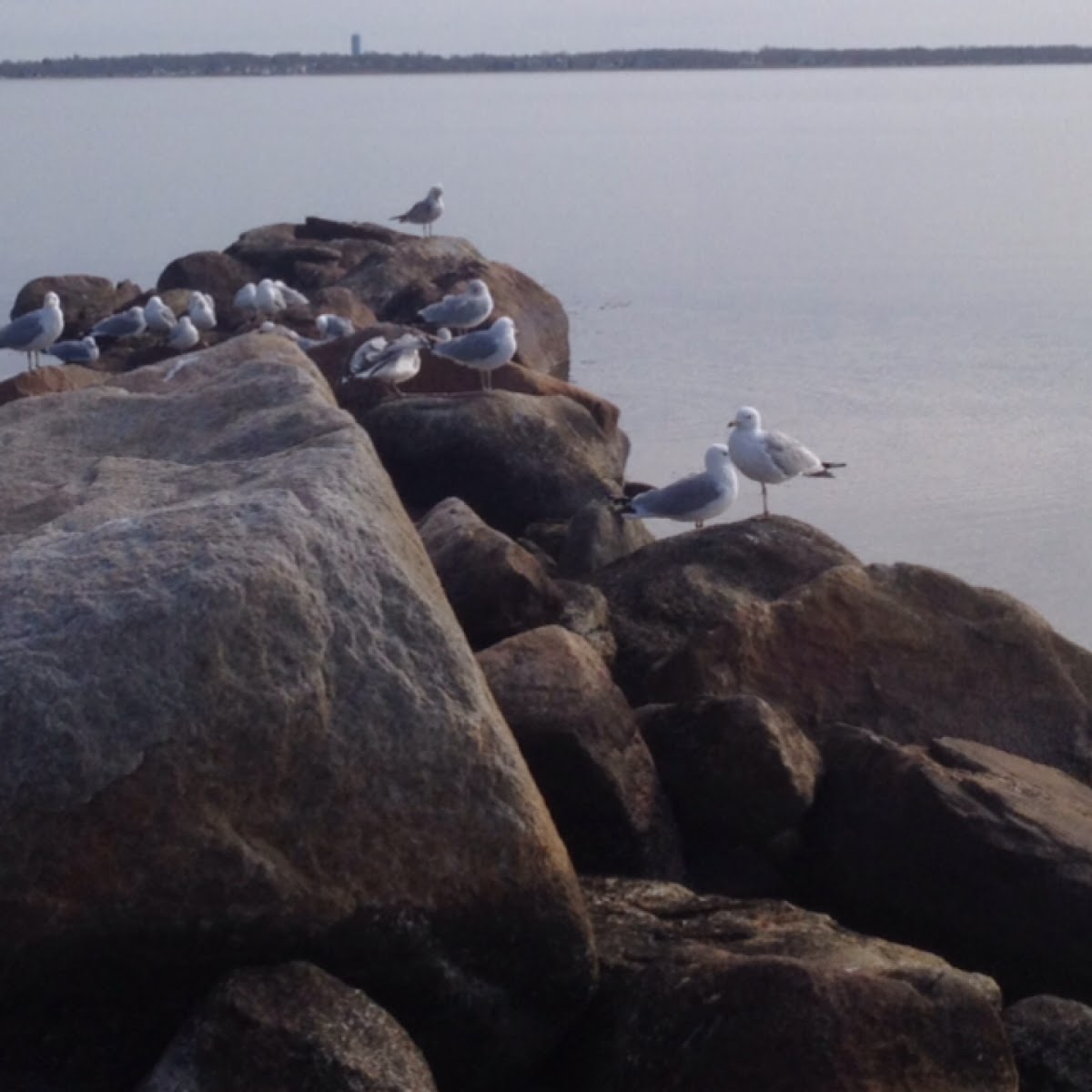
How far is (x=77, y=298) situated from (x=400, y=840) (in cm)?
1709

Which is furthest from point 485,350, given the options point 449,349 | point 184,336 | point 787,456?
point 184,336

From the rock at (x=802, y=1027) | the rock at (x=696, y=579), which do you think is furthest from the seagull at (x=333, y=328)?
the rock at (x=802, y=1027)

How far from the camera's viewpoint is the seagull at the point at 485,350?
42.1ft

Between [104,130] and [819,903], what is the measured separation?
63898 millimetres

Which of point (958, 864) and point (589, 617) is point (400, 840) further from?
point (589, 617)

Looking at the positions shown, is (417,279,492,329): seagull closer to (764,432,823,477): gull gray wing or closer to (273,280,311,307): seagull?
(273,280,311,307): seagull

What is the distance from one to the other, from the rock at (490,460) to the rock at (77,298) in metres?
10.4

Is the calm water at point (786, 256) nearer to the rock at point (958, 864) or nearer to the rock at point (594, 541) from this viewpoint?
the rock at point (594, 541)

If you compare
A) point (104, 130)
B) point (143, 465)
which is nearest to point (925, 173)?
point (104, 130)

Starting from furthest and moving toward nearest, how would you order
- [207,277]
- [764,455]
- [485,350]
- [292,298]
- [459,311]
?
[207,277]
[292,298]
[459,311]
[485,350]
[764,455]

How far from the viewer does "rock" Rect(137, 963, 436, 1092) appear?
4.00 meters

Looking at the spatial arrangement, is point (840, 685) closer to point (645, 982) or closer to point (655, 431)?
point (645, 982)

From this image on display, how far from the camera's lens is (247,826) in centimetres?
429

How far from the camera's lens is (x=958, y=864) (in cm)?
554
